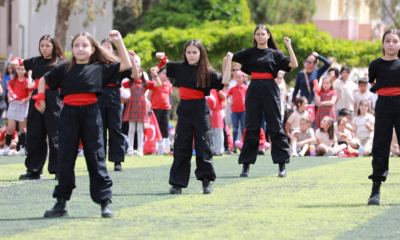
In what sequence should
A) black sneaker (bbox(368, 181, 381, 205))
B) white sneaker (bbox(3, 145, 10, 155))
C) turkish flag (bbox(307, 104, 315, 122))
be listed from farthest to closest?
turkish flag (bbox(307, 104, 315, 122)) → white sneaker (bbox(3, 145, 10, 155)) → black sneaker (bbox(368, 181, 381, 205))

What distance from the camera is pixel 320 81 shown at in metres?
13.7

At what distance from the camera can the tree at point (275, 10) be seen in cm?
3678

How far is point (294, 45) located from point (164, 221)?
761 inches

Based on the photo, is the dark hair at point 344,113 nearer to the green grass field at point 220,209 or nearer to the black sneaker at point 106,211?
the green grass field at point 220,209

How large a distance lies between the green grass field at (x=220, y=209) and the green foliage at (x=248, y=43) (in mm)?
15142

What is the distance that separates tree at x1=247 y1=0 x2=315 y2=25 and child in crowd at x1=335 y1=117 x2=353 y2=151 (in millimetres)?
24387

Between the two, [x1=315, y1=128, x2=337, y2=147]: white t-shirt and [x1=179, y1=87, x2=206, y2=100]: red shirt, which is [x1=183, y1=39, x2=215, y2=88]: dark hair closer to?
[x1=179, y1=87, x2=206, y2=100]: red shirt

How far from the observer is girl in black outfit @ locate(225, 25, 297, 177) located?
802cm

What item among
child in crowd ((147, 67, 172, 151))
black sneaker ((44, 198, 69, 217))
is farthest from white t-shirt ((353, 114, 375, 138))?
black sneaker ((44, 198, 69, 217))

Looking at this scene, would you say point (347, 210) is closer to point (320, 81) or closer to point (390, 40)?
point (390, 40)

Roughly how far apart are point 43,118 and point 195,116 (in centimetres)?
229

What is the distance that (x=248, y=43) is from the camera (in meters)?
23.6

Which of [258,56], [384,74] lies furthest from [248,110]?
[384,74]

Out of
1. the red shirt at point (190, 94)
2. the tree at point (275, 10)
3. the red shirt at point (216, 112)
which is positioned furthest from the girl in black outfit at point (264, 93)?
the tree at point (275, 10)
